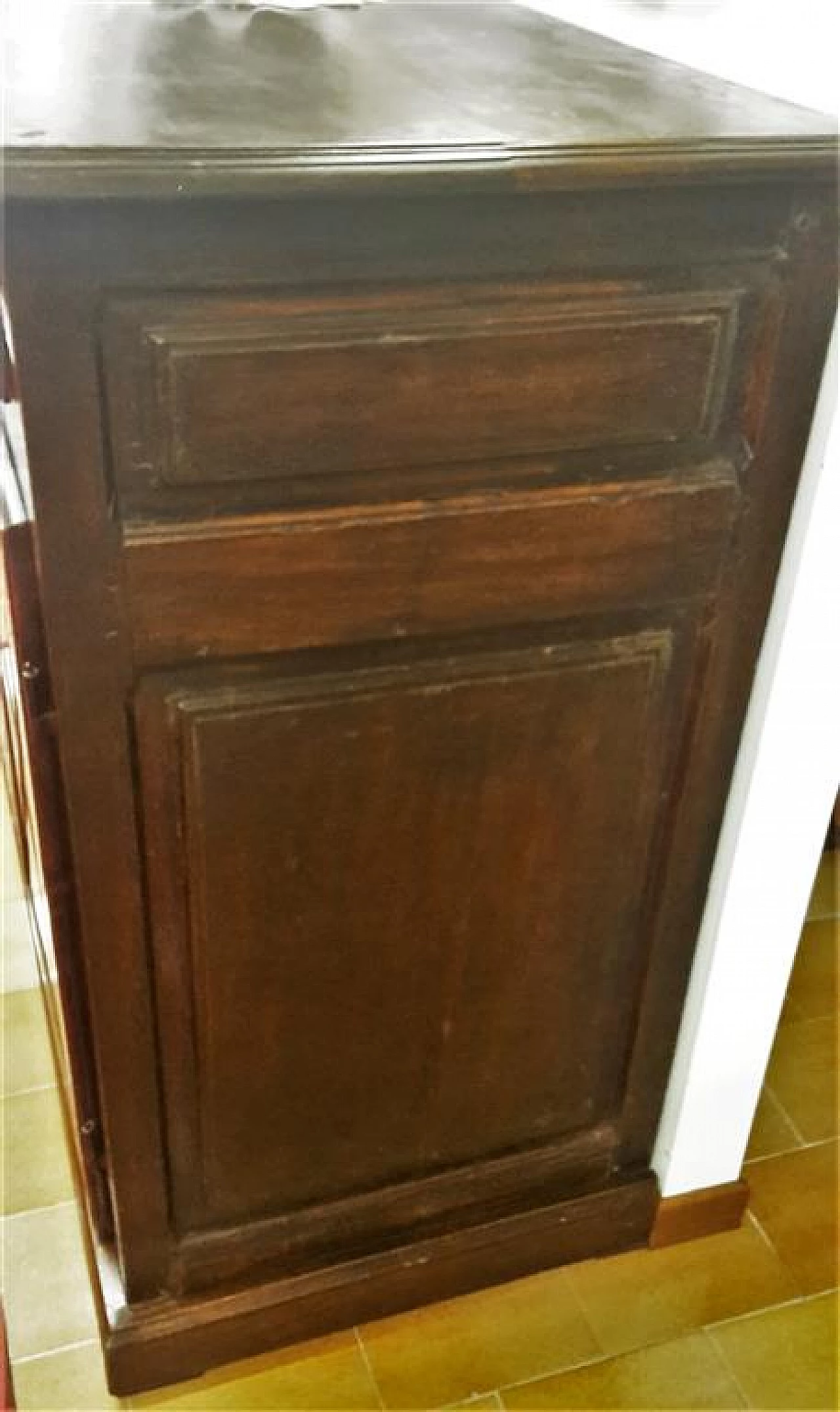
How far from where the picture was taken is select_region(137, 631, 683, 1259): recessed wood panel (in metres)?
0.98

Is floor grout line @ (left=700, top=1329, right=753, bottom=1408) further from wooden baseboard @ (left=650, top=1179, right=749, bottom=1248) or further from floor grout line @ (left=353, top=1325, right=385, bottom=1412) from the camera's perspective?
floor grout line @ (left=353, top=1325, right=385, bottom=1412)

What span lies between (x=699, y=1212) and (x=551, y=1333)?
21cm

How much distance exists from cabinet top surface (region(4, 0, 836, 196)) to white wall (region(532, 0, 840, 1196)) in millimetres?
48

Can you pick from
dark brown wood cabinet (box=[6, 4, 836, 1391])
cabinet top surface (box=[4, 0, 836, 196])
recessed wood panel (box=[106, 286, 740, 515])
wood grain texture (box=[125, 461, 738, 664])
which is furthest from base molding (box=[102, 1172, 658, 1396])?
cabinet top surface (box=[4, 0, 836, 196])

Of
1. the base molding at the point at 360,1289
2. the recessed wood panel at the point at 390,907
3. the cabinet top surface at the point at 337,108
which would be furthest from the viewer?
the base molding at the point at 360,1289

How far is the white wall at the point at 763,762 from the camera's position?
101 cm

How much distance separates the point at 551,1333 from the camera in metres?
1.34

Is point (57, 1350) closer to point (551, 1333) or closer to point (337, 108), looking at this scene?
point (551, 1333)

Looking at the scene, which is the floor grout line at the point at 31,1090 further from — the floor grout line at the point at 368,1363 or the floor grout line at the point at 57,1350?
the floor grout line at the point at 368,1363

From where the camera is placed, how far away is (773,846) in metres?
1.18

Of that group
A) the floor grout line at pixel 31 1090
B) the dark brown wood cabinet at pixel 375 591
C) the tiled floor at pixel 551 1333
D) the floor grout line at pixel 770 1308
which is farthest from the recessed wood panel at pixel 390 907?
the floor grout line at pixel 31 1090

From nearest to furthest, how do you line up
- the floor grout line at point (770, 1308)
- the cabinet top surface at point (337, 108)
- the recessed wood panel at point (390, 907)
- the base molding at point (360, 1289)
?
1. the cabinet top surface at point (337, 108)
2. the recessed wood panel at point (390, 907)
3. the base molding at point (360, 1289)
4. the floor grout line at point (770, 1308)

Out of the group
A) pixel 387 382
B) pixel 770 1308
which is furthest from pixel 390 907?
pixel 770 1308

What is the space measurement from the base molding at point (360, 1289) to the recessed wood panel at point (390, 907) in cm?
8
